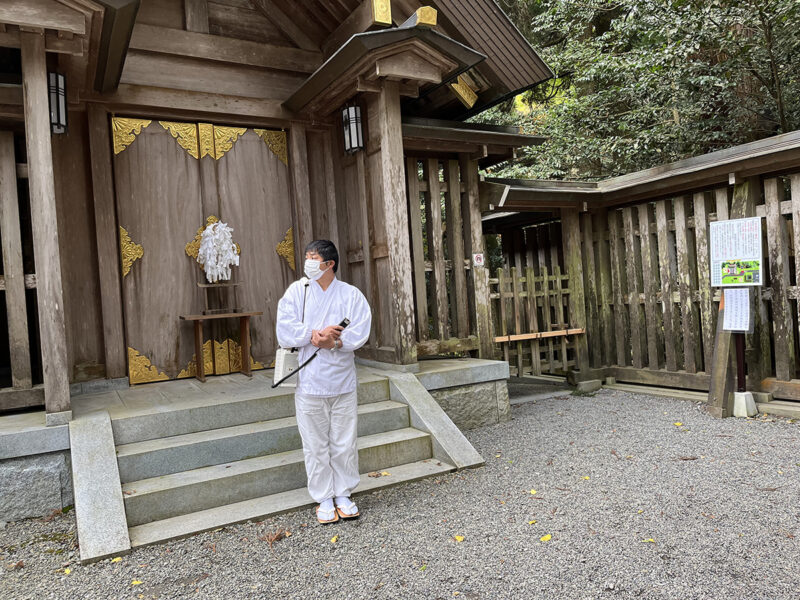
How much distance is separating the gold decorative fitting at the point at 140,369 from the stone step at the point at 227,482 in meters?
2.07

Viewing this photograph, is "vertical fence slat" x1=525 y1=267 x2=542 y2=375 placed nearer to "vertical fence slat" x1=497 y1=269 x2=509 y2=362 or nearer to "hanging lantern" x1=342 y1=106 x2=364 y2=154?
"vertical fence slat" x1=497 y1=269 x2=509 y2=362

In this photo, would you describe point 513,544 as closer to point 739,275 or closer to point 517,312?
point 739,275

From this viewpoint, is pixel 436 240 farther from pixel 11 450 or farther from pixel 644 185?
pixel 11 450

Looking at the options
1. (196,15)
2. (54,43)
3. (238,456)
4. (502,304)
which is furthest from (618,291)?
(54,43)

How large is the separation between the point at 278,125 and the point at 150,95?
4.51ft

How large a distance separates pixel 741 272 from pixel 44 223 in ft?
21.7

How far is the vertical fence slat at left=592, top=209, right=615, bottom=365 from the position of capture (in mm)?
8250

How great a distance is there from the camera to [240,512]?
3.88 metres

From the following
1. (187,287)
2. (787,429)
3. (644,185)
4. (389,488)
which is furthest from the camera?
(644,185)

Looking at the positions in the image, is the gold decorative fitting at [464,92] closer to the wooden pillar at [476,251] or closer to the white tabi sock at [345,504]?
the wooden pillar at [476,251]

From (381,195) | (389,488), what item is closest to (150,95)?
(381,195)

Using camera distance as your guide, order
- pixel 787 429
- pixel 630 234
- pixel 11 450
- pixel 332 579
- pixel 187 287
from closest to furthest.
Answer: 1. pixel 332 579
2. pixel 11 450
3. pixel 787 429
4. pixel 187 287
5. pixel 630 234

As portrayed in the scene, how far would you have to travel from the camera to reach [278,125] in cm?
658

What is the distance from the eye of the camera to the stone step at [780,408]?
5918 mm
